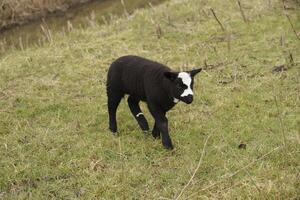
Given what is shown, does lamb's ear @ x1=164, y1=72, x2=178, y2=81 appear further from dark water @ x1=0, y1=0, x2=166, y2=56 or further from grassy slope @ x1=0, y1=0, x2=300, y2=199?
dark water @ x1=0, y1=0, x2=166, y2=56

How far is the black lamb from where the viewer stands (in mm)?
6629

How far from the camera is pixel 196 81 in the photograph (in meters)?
9.73

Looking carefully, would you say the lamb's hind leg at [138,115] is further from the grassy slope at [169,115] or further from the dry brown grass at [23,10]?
the dry brown grass at [23,10]

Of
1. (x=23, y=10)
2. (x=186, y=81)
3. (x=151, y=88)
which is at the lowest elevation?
(x=23, y=10)

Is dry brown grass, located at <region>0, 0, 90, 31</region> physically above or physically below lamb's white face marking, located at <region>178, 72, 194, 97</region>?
below

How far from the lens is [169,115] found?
8.40 meters

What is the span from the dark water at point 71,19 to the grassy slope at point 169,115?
92.8 inches

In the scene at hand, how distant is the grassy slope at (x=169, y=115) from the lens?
6211 mm

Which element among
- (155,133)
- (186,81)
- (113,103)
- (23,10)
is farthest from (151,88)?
(23,10)

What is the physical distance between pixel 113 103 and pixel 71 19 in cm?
1071

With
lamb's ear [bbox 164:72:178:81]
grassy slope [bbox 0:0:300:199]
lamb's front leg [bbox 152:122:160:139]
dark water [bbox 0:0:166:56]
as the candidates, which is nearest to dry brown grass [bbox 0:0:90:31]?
dark water [bbox 0:0:166:56]

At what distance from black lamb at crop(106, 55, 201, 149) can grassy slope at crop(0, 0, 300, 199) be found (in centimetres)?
32

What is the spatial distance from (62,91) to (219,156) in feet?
13.9

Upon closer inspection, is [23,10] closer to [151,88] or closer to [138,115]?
[138,115]
